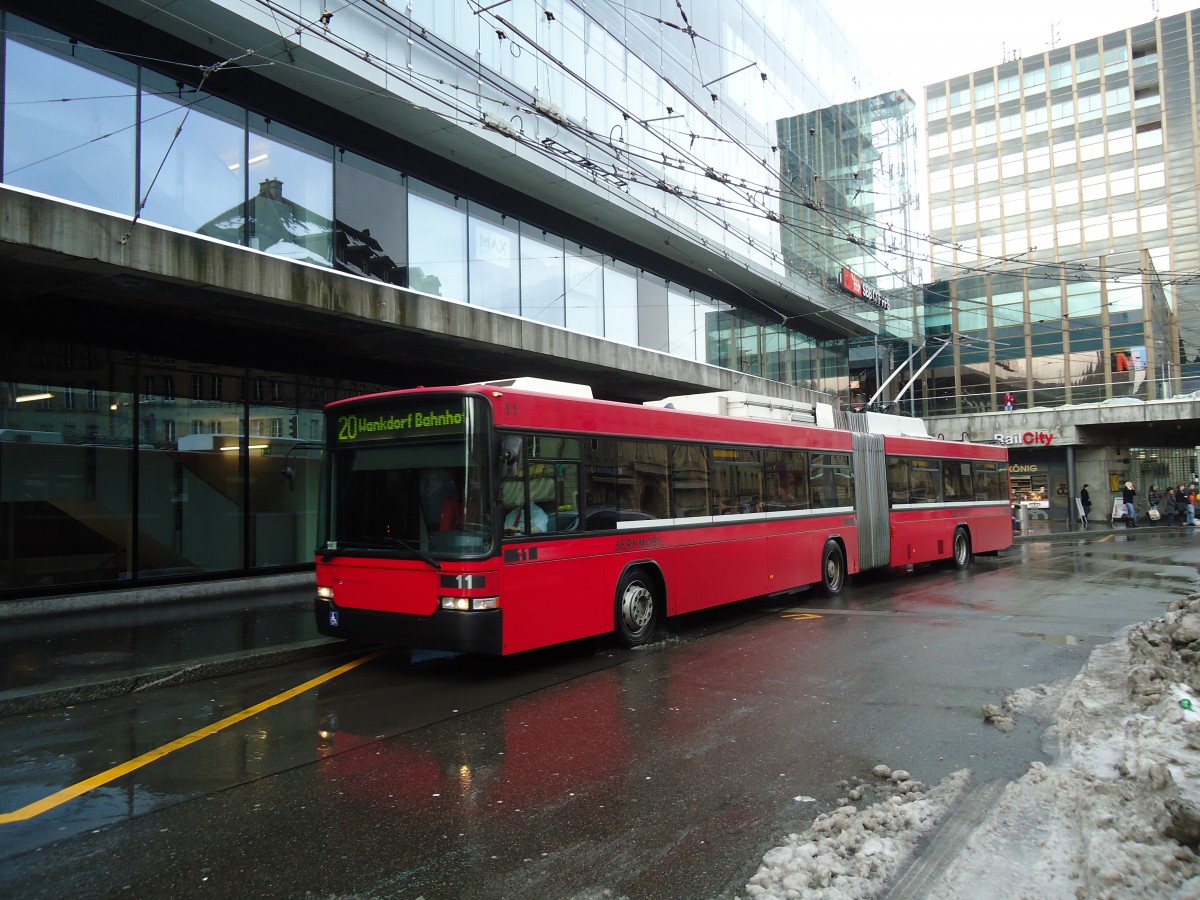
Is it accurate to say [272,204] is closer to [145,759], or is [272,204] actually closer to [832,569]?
[145,759]

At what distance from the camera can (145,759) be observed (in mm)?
5793

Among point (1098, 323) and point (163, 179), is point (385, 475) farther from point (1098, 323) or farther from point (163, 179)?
point (1098, 323)

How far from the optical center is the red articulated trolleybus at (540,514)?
773cm

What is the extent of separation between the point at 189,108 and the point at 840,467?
1230 cm

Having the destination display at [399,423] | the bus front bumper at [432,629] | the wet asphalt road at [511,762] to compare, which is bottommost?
the wet asphalt road at [511,762]

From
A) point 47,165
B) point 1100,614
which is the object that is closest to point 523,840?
point 1100,614

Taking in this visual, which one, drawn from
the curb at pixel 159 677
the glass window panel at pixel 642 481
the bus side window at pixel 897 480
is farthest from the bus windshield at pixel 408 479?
the bus side window at pixel 897 480

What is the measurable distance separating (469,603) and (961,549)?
14.8 m

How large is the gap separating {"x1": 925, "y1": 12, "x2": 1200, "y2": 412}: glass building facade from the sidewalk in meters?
40.5

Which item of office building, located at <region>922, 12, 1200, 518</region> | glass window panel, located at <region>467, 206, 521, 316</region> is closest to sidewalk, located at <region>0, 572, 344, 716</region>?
glass window panel, located at <region>467, 206, 521, 316</region>

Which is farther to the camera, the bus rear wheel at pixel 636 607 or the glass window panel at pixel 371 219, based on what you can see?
the glass window panel at pixel 371 219

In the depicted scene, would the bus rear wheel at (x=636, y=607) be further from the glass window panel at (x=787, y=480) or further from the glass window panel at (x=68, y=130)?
the glass window panel at (x=68, y=130)

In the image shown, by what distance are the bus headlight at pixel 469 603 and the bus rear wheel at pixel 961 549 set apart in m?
14.2

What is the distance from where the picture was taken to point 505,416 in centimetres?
802
